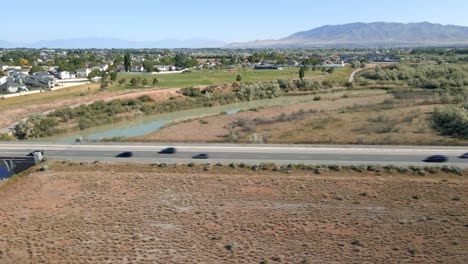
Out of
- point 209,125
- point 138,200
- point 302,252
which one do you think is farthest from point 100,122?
point 302,252

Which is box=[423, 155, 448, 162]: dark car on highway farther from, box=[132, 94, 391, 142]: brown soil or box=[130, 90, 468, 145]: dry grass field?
box=[132, 94, 391, 142]: brown soil

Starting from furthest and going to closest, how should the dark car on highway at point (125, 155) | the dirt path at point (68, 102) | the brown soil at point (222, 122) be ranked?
the dirt path at point (68, 102) < the brown soil at point (222, 122) < the dark car on highway at point (125, 155)

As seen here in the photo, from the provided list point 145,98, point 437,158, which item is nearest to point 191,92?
point 145,98

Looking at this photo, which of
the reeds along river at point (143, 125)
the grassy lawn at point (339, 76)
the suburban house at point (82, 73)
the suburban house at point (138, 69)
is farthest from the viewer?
the suburban house at point (138, 69)

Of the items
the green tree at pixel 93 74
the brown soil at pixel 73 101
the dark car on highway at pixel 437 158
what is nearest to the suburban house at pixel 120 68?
the green tree at pixel 93 74

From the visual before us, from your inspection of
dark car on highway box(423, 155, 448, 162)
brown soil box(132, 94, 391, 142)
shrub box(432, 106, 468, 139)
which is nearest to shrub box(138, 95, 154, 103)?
brown soil box(132, 94, 391, 142)

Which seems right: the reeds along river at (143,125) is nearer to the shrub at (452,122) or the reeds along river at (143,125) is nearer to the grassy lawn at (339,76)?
the grassy lawn at (339,76)
